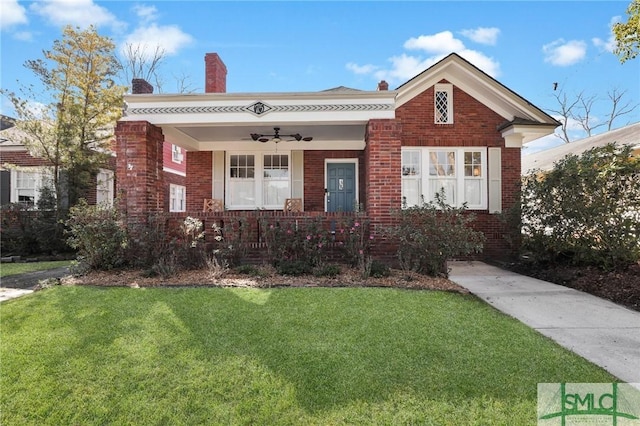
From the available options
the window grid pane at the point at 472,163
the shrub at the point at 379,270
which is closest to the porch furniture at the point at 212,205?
the shrub at the point at 379,270

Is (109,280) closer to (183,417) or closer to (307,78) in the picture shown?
(183,417)

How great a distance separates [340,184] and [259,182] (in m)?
2.64

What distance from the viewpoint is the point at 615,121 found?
85.2 ft

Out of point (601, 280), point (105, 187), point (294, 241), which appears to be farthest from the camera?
point (105, 187)

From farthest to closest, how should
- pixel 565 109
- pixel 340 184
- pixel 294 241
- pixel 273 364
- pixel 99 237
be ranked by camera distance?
1. pixel 565 109
2. pixel 340 184
3. pixel 294 241
4. pixel 99 237
5. pixel 273 364

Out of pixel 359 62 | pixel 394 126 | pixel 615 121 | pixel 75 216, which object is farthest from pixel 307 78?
pixel 615 121

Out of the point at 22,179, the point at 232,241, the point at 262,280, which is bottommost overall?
the point at 262,280

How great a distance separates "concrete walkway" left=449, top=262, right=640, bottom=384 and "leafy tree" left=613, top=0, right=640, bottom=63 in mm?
3950

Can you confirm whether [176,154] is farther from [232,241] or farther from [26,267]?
[232,241]

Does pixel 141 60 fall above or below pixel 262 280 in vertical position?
above

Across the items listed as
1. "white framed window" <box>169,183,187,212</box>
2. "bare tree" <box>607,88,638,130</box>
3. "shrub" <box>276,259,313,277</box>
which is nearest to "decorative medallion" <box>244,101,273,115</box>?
"shrub" <box>276,259,313,277</box>

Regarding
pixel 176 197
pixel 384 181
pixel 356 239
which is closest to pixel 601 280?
pixel 384 181

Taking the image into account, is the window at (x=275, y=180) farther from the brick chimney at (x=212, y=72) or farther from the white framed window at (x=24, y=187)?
the white framed window at (x=24, y=187)

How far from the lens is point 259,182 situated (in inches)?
444
